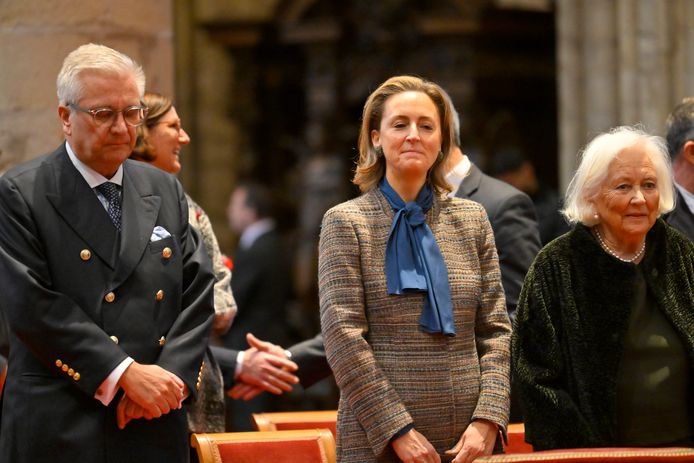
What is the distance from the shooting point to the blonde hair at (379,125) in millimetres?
4102

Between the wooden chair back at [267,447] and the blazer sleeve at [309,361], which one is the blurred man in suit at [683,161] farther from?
the wooden chair back at [267,447]

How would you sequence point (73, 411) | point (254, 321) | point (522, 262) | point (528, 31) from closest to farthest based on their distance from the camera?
1. point (73, 411)
2. point (522, 262)
3. point (254, 321)
4. point (528, 31)

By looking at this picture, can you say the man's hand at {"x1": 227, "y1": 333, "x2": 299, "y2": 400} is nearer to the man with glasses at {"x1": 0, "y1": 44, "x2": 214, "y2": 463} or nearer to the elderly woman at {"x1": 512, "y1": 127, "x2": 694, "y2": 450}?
the man with glasses at {"x1": 0, "y1": 44, "x2": 214, "y2": 463}

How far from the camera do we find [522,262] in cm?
491

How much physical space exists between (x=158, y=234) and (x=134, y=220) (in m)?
0.09

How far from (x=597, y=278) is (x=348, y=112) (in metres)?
6.66

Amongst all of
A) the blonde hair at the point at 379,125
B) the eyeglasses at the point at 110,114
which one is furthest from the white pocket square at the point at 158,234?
the blonde hair at the point at 379,125


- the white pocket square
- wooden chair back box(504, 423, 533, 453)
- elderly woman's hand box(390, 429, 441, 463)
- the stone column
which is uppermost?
the stone column

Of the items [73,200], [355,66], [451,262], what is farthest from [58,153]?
[355,66]

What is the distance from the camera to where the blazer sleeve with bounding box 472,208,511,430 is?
12.9ft

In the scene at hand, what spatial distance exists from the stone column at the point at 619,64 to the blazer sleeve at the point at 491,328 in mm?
3790

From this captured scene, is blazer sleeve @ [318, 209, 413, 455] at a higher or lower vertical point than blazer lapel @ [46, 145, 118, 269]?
lower

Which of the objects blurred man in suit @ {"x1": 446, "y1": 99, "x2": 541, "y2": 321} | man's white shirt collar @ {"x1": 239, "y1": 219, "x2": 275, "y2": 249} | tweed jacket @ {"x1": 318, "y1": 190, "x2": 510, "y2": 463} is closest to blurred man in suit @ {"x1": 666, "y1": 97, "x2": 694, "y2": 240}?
blurred man in suit @ {"x1": 446, "y1": 99, "x2": 541, "y2": 321}

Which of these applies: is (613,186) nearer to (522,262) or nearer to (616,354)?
(616,354)
